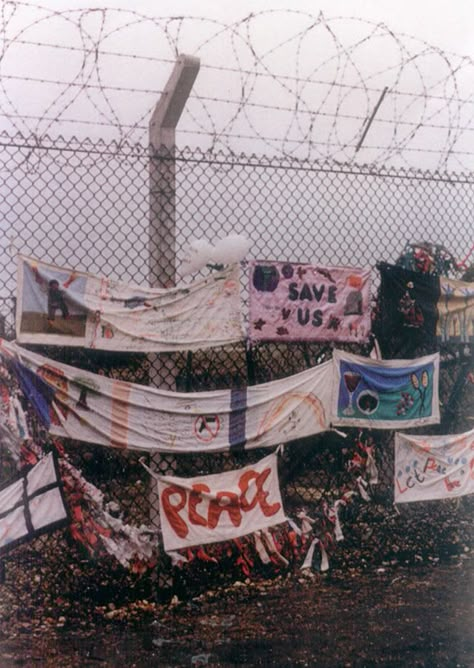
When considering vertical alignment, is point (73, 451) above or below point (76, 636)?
Answer: above

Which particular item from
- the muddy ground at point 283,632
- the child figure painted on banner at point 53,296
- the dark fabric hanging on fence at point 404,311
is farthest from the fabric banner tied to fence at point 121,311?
the muddy ground at point 283,632

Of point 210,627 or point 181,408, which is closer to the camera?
point 210,627

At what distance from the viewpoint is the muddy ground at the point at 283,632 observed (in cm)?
360

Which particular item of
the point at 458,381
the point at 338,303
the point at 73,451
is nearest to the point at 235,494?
the point at 73,451

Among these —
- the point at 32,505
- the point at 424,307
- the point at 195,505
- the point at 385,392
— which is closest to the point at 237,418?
the point at 195,505

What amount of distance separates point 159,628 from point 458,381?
2.89 metres

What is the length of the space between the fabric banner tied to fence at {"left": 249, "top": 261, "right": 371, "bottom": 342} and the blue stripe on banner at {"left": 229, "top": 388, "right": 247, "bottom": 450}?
0.35m

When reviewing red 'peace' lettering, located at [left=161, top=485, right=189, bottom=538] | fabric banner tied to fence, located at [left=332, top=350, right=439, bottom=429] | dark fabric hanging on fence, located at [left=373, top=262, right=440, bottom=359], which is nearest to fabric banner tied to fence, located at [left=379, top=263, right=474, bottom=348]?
dark fabric hanging on fence, located at [left=373, top=262, right=440, bottom=359]

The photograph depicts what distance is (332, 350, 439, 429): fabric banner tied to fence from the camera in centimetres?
483

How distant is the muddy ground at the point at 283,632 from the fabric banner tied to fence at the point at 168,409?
0.91 meters

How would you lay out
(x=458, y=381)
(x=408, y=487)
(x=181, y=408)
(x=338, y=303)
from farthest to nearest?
(x=458, y=381) → (x=408, y=487) → (x=338, y=303) → (x=181, y=408)

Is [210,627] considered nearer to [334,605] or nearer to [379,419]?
[334,605]

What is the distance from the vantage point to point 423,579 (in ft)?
16.0

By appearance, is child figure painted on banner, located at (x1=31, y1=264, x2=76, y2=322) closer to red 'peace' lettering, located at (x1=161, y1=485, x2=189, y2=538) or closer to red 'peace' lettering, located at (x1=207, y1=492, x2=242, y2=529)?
red 'peace' lettering, located at (x1=161, y1=485, x2=189, y2=538)
